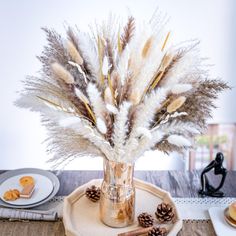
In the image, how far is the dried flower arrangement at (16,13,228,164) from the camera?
100cm

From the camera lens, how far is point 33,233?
119 centimetres

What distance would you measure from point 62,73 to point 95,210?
44 centimetres

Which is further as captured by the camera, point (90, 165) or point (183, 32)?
point (90, 165)

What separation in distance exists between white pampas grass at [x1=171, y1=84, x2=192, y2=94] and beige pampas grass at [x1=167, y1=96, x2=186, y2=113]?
0.02 metres

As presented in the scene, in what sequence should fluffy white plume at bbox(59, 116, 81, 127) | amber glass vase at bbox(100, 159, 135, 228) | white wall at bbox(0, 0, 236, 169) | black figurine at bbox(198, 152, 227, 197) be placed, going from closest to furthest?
fluffy white plume at bbox(59, 116, 81, 127), amber glass vase at bbox(100, 159, 135, 228), black figurine at bbox(198, 152, 227, 197), white wall at bbox(0, 0, 236, 169)

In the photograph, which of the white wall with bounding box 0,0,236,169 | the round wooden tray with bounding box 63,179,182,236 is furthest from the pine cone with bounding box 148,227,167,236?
the white wall with bounding box 0,0,236,169

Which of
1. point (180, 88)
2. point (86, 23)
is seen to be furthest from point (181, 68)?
point (86, 23)

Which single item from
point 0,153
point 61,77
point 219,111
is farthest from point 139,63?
point 0,153

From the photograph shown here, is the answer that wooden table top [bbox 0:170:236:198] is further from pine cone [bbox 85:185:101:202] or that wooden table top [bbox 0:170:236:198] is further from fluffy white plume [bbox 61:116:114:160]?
fluffy white plume [bbox 61:116:114:160]

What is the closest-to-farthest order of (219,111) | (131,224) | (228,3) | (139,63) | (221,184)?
(139,63) < (131,224) < (221,184) < (228,3) < (219,111)

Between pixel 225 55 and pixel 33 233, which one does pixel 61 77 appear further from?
pixel 225 55

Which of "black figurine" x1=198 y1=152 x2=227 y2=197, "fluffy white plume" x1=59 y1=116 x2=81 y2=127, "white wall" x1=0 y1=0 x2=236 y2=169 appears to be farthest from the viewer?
"white wall" x1=0 y1=0 x2=236 y2=169

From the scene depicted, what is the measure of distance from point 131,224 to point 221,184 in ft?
1.22

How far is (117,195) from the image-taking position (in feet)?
3.71
